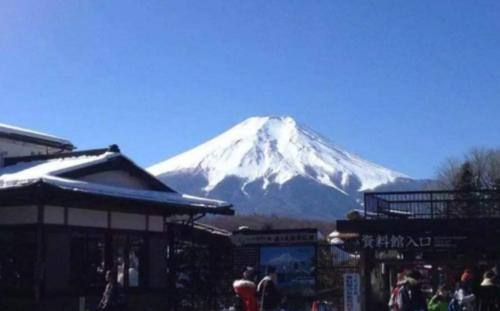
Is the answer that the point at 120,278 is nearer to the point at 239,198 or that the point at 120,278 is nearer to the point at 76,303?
the point at 76,303

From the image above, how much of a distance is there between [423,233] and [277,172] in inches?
4872

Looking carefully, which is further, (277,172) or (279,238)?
(277,172)

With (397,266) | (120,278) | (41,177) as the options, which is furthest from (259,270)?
(41,177)

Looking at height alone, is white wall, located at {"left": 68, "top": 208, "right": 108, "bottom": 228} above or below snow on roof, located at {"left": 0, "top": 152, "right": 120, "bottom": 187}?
→ below

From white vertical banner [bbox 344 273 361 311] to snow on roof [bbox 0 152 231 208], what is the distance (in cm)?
557

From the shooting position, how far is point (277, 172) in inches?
5871

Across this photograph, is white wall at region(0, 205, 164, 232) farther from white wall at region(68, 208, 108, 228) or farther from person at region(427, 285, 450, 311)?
person at region(427, 285, 450, 311)

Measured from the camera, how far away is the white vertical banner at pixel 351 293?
797 inches

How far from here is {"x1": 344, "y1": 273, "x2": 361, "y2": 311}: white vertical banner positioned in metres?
20.2

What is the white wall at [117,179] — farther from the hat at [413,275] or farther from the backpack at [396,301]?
the hat at [413,275]

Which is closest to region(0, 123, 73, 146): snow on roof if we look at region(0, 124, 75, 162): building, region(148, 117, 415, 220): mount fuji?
region(0, 124, 75, 162): building

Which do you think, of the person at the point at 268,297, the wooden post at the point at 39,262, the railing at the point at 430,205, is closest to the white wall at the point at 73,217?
the wooden post at the point at 39,262

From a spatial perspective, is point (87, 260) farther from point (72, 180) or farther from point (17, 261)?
point (72, 180)

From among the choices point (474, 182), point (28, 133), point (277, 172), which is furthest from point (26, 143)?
point (277, 172)
